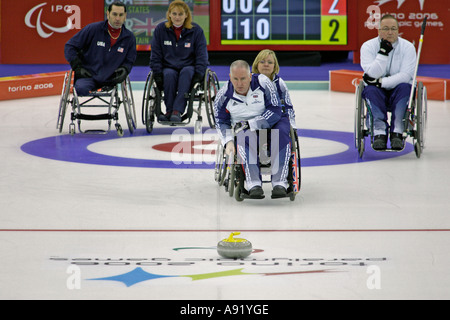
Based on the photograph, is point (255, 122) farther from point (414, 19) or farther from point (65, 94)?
point (414, 19)

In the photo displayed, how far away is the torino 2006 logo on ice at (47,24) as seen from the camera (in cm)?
1433

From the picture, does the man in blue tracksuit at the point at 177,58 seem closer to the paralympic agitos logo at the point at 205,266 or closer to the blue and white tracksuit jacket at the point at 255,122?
the blue and white tracksuit jacket at the point at 255,122

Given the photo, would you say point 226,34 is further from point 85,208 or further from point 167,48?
point 85,208

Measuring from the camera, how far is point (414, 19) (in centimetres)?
1432

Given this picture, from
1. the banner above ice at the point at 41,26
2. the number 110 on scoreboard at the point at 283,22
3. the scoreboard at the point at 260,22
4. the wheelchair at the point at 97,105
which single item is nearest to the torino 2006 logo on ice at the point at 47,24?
the banner above ice at the point at 41,26

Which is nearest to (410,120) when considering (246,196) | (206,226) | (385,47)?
(385,47)

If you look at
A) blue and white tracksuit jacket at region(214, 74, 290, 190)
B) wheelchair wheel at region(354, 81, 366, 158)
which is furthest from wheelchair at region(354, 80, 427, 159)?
blue and white tracksuit jacket at region(214, 74, 290, 190)

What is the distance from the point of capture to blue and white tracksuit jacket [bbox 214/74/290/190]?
17.1 ft

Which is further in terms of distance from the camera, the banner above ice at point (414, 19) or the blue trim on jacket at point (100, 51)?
the banner above ice at point (414, 19)

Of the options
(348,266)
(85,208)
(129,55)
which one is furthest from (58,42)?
(348,266)

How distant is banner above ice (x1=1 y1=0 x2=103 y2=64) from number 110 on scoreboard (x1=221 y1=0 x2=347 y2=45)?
2.37 m

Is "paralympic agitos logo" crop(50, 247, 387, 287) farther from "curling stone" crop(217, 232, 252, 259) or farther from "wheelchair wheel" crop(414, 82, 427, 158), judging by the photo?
"wheelchair wheel" crop(414, 82, 427, 158)

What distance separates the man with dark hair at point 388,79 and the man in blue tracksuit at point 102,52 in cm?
256

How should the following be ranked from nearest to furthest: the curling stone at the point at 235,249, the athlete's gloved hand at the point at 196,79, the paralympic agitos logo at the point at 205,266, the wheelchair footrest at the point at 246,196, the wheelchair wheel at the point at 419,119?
the paralympic agitos logo at the point at 205,266
the curling stone at the point at 235,249
the wheelchair footrest at the point at 246,196
the wheelchair wheel at the point at 419,119
the athlete's gloved hand at the point at 196,79
